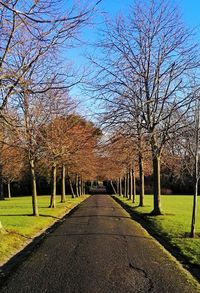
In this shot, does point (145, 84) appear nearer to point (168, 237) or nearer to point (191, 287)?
point (168, 237)

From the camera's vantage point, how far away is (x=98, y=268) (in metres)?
10.1

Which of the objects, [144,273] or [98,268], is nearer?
[144,273]

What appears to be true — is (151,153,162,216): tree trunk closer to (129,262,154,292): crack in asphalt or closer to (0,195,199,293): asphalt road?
(0,195,199,293): asphalt road

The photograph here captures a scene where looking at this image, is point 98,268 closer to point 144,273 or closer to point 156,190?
point 144,273

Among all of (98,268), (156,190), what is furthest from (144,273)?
(156,190)

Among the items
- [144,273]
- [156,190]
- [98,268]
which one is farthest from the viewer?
[156,190]

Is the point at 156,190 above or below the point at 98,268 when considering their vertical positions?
above

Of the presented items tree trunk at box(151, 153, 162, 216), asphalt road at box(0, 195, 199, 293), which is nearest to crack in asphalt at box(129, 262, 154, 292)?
asphalt road at box(0, 195, 199, 293)

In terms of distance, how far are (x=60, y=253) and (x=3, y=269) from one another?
2235 mm

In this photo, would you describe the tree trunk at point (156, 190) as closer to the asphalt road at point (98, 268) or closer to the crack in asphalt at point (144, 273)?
the asphalt road at point (98, 268)

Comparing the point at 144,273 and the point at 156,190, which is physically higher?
the point at 156,190

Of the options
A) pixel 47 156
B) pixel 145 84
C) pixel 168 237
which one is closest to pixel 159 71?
pixel 145 84

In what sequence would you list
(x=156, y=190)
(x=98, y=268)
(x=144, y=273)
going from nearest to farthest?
(x=144, y=273), (x=98, y=268), (x=156, y=190)

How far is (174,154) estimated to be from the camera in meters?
30.2
